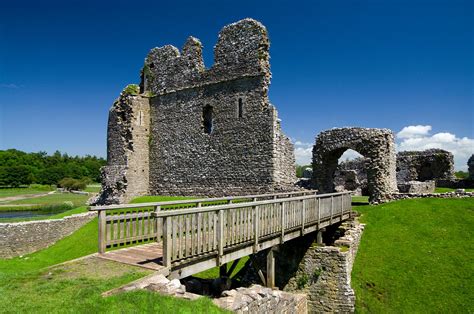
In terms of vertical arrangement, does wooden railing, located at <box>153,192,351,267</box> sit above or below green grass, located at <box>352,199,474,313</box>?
above

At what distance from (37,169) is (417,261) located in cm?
11674

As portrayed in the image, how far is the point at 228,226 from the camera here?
354 inches

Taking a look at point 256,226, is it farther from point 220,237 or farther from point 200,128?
point 200,128

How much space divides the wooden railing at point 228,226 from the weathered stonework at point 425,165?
92.2 ft

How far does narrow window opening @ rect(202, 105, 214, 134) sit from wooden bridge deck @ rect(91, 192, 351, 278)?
53.5 feet

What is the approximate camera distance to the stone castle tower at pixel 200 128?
2383 centimetres

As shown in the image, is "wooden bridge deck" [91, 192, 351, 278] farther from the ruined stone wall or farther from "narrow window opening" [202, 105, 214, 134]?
the ruined stone wall

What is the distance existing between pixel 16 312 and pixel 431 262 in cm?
1404

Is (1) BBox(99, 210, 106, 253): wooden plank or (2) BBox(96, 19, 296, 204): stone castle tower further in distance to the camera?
(2) BBox(96, 19, 296, 204): stone castle tower

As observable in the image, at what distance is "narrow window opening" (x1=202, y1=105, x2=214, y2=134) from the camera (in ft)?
90.2

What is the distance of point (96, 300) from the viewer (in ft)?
18.1

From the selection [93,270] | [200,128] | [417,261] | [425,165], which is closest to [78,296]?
[93,270]

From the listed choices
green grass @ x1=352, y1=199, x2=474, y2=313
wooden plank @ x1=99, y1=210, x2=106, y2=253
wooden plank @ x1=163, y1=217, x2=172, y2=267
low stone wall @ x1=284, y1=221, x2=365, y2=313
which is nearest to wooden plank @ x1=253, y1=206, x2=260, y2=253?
wooden plank @ x1=163, y1=217, x2=172, y2=267

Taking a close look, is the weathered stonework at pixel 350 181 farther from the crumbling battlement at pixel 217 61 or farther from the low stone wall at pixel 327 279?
the low stone wall at pixel 327 279
